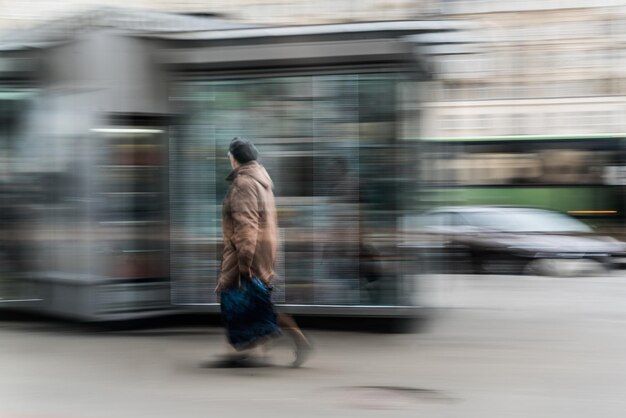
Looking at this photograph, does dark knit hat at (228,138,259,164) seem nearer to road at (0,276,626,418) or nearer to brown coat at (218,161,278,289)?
brown coat at (218,161,278,289)

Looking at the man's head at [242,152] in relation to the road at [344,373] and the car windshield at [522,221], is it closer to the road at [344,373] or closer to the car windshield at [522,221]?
the road at [344,373]

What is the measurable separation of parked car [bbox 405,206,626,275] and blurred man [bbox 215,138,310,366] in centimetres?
872

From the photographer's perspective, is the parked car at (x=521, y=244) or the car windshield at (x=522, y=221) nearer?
the parked car at (x=521, y=244)

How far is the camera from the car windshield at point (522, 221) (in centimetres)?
1596

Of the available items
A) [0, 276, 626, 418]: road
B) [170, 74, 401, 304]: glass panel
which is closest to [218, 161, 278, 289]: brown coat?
[0, 276, 626, 418]: road

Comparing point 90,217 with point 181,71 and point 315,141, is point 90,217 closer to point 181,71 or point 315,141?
point 181,71

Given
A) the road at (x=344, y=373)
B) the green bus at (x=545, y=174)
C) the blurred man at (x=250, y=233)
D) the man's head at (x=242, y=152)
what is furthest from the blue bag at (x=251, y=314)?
the green bus at (x=545, y=174)

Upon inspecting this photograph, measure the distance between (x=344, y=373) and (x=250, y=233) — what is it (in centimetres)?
122

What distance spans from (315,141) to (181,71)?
1.36 m

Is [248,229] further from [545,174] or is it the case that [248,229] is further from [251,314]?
[545,174]

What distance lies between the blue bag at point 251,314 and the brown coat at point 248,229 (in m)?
0.08

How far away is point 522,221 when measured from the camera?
633 inches

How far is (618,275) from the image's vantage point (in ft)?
50.2

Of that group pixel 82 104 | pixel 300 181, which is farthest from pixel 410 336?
pixel 82 104
